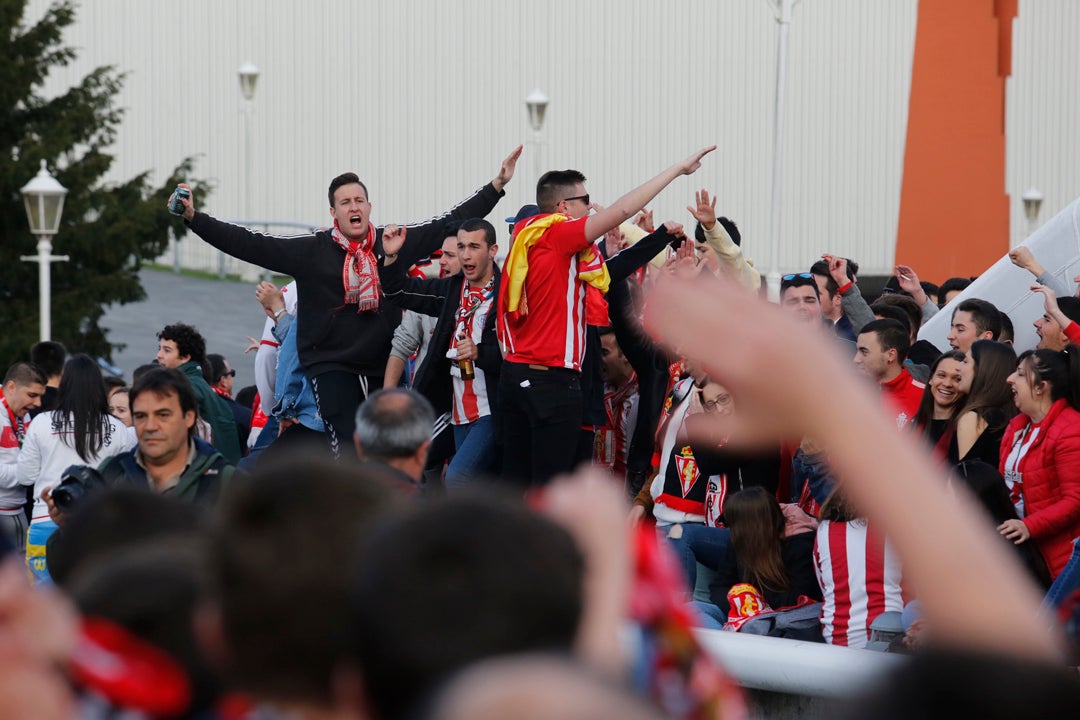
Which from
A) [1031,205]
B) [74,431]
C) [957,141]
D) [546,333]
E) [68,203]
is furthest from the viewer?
[957,141]

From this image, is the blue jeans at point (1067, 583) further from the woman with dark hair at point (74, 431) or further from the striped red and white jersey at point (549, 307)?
the woman with dark hair at point (74, 431)

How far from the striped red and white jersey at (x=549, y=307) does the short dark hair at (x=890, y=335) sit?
1.38 m

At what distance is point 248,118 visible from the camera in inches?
1009

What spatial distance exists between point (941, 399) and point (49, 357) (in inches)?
253

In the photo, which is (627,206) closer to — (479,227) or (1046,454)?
(479,227)

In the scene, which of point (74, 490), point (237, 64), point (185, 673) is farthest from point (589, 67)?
point (185, 673)

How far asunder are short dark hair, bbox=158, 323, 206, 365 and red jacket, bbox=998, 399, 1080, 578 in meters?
5.16

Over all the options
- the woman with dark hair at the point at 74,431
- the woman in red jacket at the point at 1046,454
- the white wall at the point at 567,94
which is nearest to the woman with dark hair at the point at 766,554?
the woman in red jacket at the point at 1046,454

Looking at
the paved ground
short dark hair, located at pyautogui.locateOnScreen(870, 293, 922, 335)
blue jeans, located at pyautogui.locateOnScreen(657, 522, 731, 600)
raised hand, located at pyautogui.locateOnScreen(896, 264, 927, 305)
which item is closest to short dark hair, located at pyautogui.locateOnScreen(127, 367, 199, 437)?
blue jeans, located at pyautogui.locateOnScreen(657, 522, 731, 600)

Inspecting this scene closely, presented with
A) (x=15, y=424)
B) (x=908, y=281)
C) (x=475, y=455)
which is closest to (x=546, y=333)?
(x=475, y=455)

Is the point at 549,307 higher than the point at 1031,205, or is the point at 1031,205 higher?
the point at 1031,205

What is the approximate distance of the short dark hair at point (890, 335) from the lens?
23.4 feet

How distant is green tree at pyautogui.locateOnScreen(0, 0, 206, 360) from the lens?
20.6 meters

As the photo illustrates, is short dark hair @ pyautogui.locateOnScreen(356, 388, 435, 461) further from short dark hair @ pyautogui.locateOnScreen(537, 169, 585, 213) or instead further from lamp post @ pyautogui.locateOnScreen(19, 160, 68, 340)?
lamp post @ pyautogui.locateOnScreen(19, 160, 68, 340)
